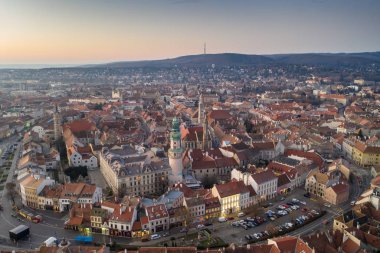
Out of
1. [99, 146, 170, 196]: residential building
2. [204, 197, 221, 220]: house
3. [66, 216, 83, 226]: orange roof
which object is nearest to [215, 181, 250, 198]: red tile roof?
[204, 197, 221, 220]: house

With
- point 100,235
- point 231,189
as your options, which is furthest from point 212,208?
point 100,235

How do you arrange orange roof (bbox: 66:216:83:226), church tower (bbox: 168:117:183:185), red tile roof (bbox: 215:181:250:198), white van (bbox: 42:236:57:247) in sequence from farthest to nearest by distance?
church tower (bbox: 168:117:183:185)
red tile roof (bbox: 215:181:250:198)
orange roof (bbox: 66:216:83:226)
white van (bbox: 42:236:57:247)

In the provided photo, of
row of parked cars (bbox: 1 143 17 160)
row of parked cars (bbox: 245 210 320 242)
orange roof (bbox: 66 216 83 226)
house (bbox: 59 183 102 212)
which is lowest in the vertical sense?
row of parked cars (bbox: 1 143 17 160)

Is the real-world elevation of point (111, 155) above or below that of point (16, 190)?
above

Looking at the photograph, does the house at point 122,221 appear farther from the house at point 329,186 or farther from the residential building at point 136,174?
the house at point 329,186

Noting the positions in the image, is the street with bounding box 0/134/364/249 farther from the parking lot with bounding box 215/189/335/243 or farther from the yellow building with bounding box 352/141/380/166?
the yellow building with bounding box 352/141/380/166

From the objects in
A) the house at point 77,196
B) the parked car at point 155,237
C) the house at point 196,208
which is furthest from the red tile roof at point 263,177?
the house at point 77,196

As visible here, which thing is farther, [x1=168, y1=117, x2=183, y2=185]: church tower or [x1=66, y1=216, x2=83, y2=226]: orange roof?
[x1=168, y1=117, x2=183, y2=185]: church tower

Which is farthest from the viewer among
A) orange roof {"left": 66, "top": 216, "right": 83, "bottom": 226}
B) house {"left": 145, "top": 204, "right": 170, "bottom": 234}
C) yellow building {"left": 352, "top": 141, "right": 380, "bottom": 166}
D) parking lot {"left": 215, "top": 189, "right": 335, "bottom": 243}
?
yellow building {"left": 352, "top": 141, "right": 380, "bottom": 166}

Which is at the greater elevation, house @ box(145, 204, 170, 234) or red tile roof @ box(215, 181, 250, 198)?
red tile roof @ box(215, 181, 250, 198)

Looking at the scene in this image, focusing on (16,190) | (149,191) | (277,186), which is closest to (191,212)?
(149,191)

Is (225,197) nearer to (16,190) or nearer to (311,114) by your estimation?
(16,190)
